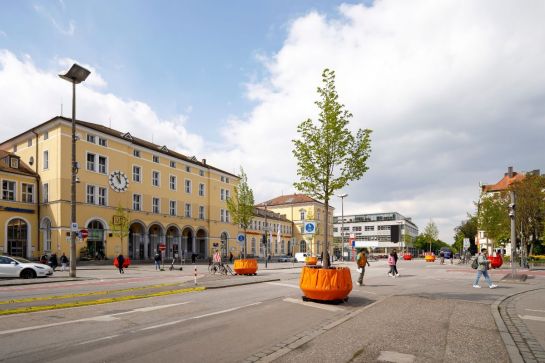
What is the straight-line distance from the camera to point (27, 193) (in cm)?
4150

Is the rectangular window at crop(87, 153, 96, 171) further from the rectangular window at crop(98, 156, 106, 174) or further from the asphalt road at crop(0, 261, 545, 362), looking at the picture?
the asphalt road at crop(0, 261, 545, 362)

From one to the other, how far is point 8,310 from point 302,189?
924 cm

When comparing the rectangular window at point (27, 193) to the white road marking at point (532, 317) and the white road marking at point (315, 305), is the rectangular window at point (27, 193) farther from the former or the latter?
the white road marking at point (532, 317)

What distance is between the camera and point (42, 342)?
7.03 meters

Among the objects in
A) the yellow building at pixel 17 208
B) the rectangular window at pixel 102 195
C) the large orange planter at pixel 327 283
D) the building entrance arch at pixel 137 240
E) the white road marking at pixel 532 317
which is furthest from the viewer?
the building entrance arch at pixel 137 240

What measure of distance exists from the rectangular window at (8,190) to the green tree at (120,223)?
32.0ft

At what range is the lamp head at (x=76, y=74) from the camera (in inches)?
884

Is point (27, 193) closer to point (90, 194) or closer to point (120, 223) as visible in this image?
point (90, 194)

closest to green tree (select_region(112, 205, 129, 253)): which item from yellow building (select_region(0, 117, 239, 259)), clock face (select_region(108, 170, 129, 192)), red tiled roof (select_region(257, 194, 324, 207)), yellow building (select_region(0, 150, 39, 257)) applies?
yellow building (select_region(0, 117, 239, 259))

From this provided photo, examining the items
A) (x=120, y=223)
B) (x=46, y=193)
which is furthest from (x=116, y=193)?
(x=46, y=193)

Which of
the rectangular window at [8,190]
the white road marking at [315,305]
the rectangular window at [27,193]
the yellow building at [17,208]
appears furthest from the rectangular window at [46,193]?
the white road marking at [315,305]

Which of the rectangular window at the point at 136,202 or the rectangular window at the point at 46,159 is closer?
A: the rectangular window at the point at 46,159

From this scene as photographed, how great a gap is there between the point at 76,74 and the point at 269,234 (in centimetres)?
6219

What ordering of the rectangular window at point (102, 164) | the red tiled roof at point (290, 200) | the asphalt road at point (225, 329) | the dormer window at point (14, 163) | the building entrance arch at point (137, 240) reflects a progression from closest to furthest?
the asphalt road at point (225, 329) → the dormer window at point (14, 163) → the rectangular window at point (102, 164) → the building entrance arch at point (137, 240) → the red tiled roof at point (290, 200)
